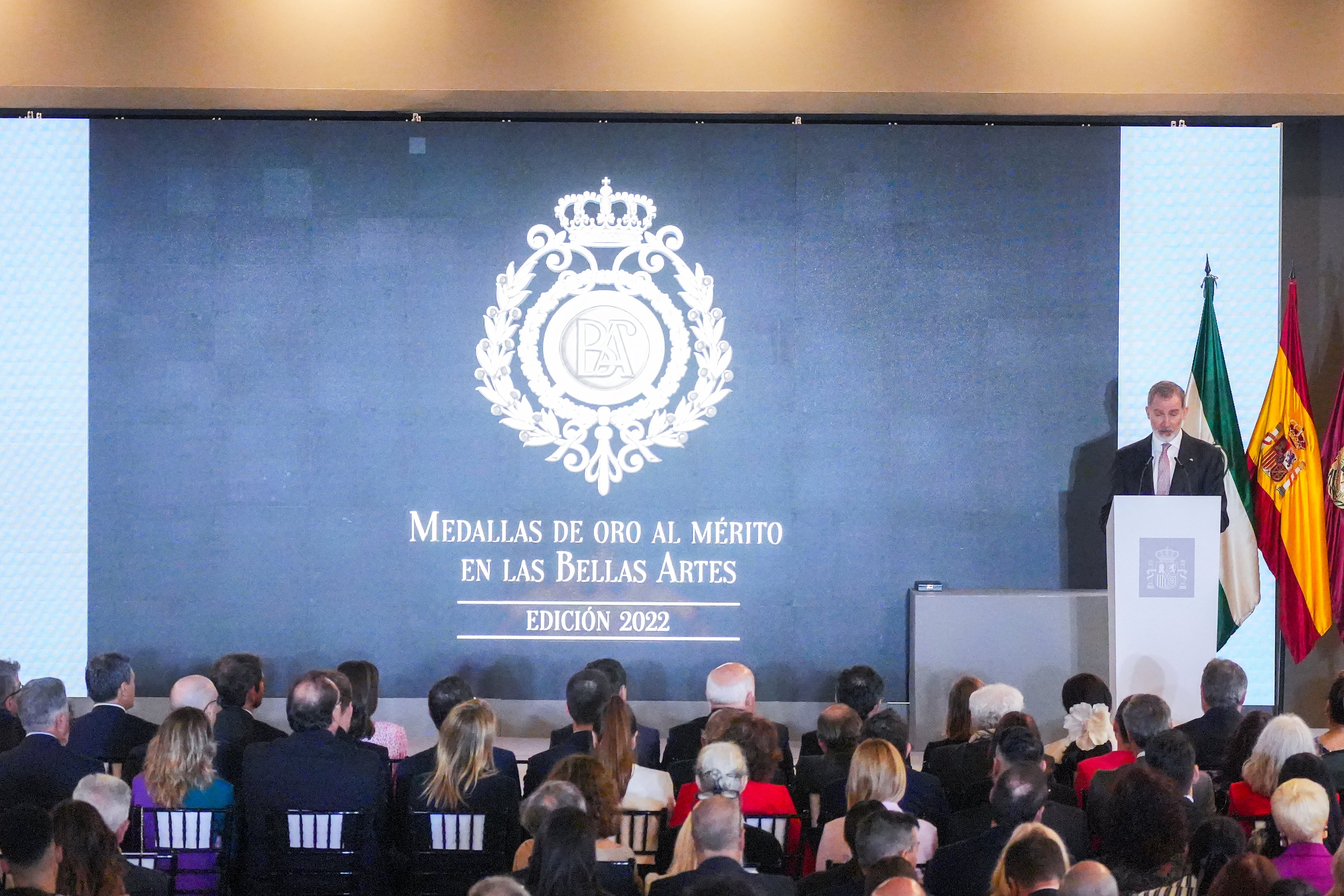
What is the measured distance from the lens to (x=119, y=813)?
3.72 meters

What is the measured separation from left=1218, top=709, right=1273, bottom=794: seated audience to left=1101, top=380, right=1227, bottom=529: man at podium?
208 cm

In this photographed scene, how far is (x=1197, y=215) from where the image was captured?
741 centimetres

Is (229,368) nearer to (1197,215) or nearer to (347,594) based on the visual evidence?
(347,594)

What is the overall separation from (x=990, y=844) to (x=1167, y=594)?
2.86 m

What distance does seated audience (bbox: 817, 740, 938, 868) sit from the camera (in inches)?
156

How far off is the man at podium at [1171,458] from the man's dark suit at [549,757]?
303 centimetres

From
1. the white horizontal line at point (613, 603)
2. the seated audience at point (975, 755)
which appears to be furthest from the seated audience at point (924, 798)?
the white horizontal line at point (613, 603)

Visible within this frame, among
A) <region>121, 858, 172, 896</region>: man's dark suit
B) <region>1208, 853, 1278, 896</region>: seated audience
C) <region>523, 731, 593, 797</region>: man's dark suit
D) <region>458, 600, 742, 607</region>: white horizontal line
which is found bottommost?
<region>121, 858, 172, 896</region>: man's dark suit

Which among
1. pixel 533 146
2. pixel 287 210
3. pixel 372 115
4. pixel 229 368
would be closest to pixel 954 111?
pixel 533 146

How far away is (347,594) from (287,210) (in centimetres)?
209

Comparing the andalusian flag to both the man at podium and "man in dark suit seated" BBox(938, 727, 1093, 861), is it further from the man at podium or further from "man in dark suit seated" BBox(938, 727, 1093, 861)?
"man in dark suit seated" BBox(938, 727, 1093, 861)

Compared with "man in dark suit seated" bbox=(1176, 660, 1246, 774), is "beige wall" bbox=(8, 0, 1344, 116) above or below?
above

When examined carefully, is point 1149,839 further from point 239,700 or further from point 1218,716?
point 239,700

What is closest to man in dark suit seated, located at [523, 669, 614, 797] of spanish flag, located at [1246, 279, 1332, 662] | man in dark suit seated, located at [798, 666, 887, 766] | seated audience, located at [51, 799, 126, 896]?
man in dark suit seated, located at [798, 666, 887, 766]
